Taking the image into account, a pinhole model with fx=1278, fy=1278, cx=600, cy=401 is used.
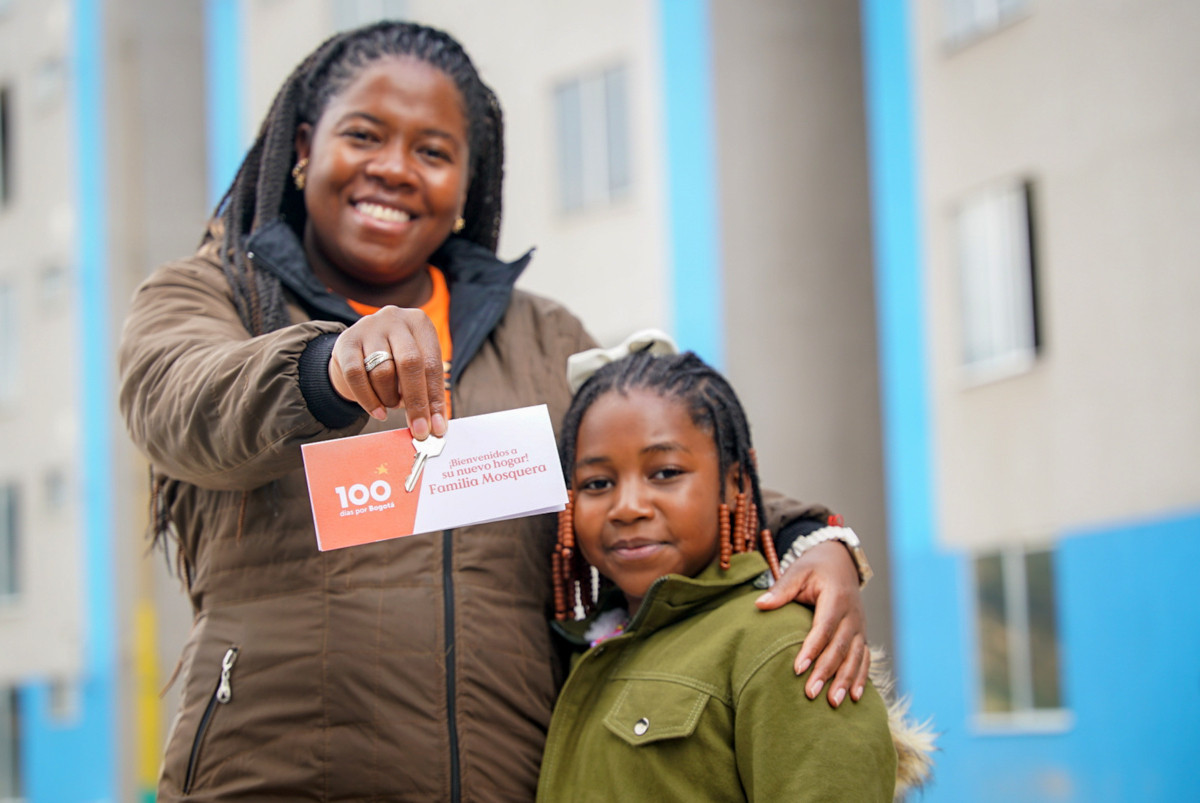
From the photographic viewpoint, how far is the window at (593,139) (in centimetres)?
947

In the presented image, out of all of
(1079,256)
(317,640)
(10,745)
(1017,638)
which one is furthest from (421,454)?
(10,745)

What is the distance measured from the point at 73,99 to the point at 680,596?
1220cm

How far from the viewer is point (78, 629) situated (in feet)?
39.6

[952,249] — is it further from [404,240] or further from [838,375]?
[404,240]

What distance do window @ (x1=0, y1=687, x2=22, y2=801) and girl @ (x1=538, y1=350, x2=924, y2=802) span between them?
11831mm

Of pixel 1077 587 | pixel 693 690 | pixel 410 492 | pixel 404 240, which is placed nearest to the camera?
pixel 410 492

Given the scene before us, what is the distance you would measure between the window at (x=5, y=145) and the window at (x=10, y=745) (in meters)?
4.97

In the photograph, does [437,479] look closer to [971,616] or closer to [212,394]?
[212,394]

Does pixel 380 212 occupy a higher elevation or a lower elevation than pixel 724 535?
higher

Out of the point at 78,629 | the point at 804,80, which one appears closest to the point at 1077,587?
the point at 804,80

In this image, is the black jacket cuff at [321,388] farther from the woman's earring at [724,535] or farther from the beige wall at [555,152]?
the beige wall at [555,152]

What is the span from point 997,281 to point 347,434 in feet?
20.5

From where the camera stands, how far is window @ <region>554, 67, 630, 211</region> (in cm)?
947

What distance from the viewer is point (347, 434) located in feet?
6.63
